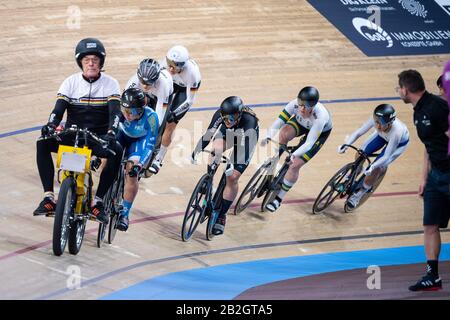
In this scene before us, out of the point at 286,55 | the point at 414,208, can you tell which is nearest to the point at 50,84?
the point at 286,55

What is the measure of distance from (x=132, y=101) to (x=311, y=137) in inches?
74.6

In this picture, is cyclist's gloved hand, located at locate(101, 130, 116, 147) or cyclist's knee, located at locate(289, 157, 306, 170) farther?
cyclist's knee, located at locate(289, 157, 306, 170)

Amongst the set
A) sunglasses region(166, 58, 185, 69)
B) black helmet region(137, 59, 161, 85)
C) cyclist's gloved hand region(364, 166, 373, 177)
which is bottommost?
cyclist's gloved hand region(364, 166, 373, 177)

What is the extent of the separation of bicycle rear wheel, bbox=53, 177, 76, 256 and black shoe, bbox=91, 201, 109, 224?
0.63ft

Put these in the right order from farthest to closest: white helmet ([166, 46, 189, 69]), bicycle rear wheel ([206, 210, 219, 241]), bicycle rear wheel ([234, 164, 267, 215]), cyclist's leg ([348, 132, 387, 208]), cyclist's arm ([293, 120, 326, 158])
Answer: white helmet ([166, 46, 189, 69]) → cyclist's leg ([348, 132, 387, 208]) → bicycle rear wheel ([234, 164, 267, 215]) → cyclist's arm ([293, 120, 326, 158]) → bicycle rear wheel ([206, 210, 219, 241])

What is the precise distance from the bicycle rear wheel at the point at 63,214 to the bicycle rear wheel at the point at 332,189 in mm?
2657

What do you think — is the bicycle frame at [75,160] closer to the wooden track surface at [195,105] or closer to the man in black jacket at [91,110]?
the man in black jacket at [91,110]

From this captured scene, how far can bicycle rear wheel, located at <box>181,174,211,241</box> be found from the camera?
8.70 metres

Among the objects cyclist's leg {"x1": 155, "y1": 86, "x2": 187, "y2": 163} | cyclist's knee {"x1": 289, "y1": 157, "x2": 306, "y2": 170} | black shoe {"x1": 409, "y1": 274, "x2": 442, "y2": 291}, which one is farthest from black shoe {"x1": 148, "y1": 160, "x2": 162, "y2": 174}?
black shoe {"x1": 409, "y1": 274, "x2": 442, "y2": 291}

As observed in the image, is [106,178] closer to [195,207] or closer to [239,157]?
[195,207]

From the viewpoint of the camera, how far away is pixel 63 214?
24.9 ft

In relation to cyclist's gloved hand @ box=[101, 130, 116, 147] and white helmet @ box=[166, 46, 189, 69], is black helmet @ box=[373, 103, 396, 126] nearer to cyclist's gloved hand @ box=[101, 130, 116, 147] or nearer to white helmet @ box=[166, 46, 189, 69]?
white helmet @ box=[166, 46, 189, 69]

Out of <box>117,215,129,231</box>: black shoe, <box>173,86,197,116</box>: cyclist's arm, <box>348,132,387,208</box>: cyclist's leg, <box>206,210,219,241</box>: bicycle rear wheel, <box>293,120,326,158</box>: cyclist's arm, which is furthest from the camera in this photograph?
<box>173,86,197,116</box>: cyclist's arm

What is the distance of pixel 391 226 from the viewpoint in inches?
377
